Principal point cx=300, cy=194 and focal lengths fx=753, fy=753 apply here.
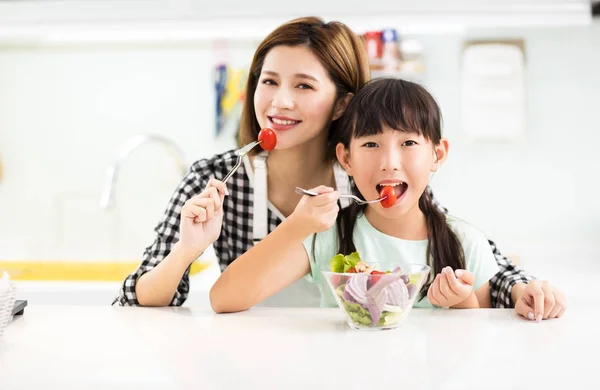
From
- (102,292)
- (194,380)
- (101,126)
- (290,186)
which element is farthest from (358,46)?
(101,126)

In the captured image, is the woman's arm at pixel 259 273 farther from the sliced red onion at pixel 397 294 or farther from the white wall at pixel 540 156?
the white wall at pixel 540 156

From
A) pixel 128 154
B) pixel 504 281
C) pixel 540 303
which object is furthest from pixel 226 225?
pixel 128 154

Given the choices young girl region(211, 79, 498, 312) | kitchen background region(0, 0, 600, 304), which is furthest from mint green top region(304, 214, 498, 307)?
kitchen background region(0, 0, 600, 304)

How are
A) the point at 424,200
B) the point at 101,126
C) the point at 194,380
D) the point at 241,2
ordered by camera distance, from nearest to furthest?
the point at 194,380 → the point at 424,200 → the point at 241,2 → the point at 101,126

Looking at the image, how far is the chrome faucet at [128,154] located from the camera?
2555 mm

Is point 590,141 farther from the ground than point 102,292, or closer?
farther from the ground

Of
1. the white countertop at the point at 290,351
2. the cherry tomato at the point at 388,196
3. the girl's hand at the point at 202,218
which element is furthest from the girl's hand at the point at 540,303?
the girl's hand at the point at 202,218

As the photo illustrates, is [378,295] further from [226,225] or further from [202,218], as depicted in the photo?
[226,225]

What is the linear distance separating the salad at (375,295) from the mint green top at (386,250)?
11.6 inches

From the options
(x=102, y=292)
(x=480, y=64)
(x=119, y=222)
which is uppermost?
(x=480, y=64)

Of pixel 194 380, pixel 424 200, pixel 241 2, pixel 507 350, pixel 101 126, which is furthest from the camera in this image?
pixel 101 126

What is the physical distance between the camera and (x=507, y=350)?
979 mm

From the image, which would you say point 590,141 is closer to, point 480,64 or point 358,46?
point 480,64

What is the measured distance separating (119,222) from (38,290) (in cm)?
77
